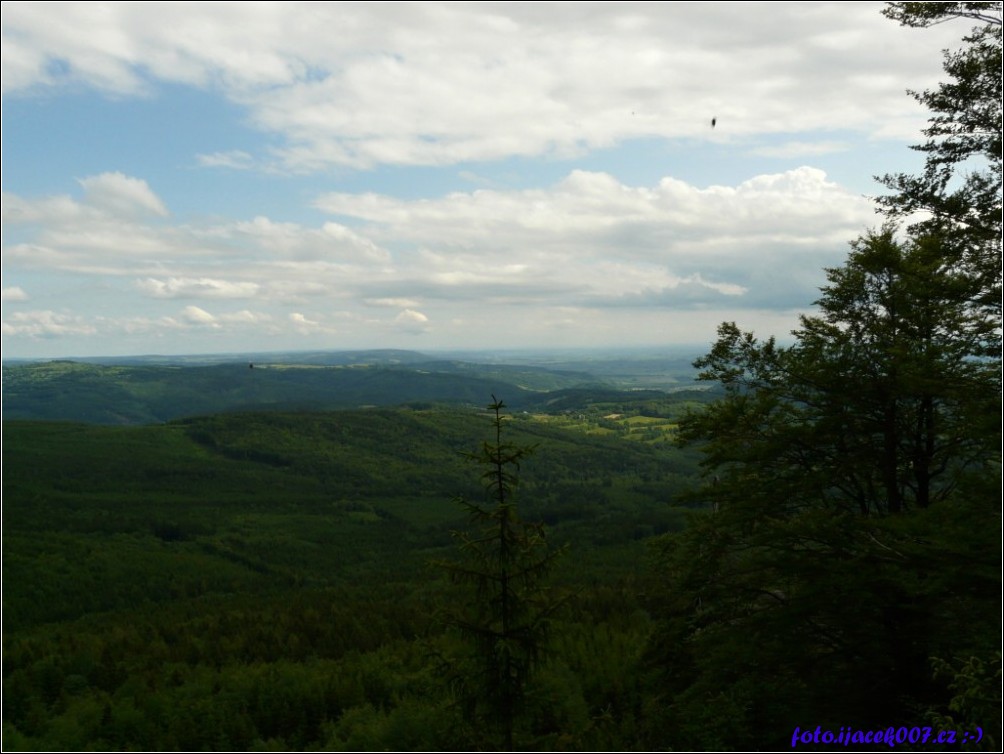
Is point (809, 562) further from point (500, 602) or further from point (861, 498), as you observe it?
point (500, 602)

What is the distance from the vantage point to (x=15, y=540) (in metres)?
156

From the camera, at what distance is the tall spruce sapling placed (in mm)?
14812

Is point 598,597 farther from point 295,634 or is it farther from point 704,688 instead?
point 704,688

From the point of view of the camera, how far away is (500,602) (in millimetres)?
15180

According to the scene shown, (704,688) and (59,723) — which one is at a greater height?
(704,688)

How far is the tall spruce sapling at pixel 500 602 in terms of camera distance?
48.6ft

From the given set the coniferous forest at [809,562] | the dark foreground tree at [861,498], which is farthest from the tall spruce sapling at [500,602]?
the dark foreground tree at [861,498]

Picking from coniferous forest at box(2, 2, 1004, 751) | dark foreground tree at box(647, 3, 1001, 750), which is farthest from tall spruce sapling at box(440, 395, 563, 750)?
dark foreground tree at box(647, 3, 1001, 750)

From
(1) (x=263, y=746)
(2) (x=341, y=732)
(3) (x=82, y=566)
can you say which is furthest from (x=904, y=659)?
(3) (x=82, y=566)

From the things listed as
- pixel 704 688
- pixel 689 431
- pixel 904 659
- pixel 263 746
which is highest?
pixel 689 431

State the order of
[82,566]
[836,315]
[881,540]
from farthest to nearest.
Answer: [82,566] → [836,315] → [881,540]

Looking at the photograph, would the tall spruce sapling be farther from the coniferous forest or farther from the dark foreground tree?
the dark foreground tree

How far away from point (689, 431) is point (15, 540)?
620 feet

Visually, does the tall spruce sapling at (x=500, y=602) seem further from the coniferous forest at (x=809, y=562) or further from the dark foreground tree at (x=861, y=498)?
the dark foreground tree at (x=861, y=498)
